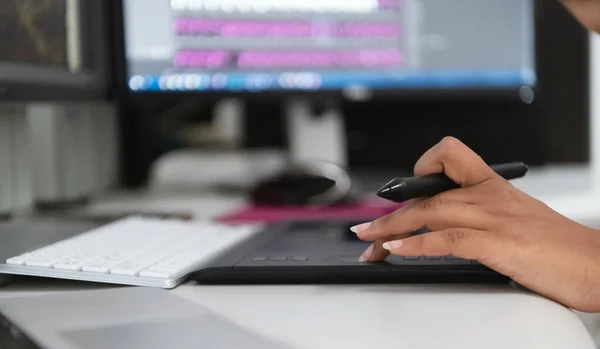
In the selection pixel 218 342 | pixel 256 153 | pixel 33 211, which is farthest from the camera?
pixel 256 153

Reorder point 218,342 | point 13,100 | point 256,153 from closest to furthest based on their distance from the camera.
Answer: point 218,342 < point 13,100 < point 256,153

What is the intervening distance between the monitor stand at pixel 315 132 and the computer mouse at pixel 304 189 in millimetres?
125

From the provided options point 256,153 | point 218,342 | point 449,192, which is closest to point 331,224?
point 449,192

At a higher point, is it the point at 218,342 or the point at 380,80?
the point at 380,80

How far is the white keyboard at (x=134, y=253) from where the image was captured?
0.47 metres

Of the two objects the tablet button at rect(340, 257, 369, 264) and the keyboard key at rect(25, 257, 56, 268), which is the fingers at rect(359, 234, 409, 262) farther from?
the keyboard key at rect(25, 257, 56, 268)

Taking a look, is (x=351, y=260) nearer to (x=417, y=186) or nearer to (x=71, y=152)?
(x=417, y=186)

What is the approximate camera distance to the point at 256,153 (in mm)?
1222

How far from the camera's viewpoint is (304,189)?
2.98 feet

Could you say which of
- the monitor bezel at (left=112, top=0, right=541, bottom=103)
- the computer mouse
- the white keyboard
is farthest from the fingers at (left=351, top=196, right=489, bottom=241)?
the monitor bezel at (left=112, top=0, right=541, bottom=103)

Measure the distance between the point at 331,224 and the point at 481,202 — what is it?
0.22m

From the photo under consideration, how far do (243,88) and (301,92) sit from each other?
0.27ft

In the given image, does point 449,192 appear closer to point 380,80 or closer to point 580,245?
point 580,245

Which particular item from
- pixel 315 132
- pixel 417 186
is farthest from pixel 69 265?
pixel 315 132
